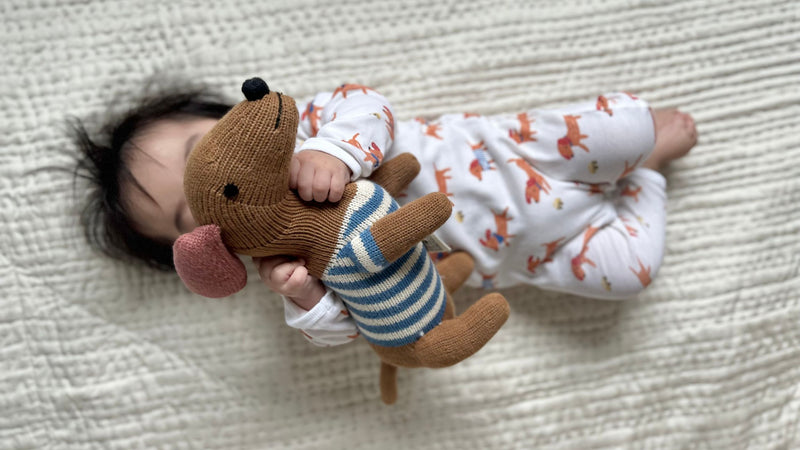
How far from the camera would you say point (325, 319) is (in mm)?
664

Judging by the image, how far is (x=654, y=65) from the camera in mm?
990

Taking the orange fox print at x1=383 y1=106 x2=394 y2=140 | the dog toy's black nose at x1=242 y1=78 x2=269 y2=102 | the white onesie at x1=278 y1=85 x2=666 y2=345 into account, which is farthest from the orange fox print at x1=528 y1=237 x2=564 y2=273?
the dog toy's black nose at x1=242 y1=78 x2=269 y2=102

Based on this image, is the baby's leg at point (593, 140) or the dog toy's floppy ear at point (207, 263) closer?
the dog toy's floppy ear at point (207, 263)

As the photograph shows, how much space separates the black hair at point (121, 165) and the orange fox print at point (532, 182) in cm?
48

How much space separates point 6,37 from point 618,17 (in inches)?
42.8

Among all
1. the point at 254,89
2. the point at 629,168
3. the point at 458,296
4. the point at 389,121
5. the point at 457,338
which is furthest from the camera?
the point at 458,296

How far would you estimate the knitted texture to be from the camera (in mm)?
578

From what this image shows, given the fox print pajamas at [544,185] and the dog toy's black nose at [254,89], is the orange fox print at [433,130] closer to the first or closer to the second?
the fox print pajamas at [544,185]

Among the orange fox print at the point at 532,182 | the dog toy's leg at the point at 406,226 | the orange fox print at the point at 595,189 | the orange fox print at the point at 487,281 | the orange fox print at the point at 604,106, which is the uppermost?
the orange fox print at the point at 604,106

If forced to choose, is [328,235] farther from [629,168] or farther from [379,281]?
[629,168]

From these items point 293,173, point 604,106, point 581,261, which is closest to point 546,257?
point 581,261

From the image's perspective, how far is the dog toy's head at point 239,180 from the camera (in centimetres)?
51

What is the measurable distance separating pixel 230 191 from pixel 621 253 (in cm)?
63

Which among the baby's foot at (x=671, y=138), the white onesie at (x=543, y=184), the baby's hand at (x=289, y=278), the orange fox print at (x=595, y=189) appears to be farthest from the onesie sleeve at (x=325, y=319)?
the baby's foot at (x=671, y=138)
